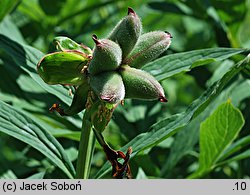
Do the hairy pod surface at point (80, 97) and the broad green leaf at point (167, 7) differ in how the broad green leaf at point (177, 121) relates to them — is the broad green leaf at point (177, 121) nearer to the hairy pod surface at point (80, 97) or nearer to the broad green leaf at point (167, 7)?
the hairy pod surface at point (80, 97)

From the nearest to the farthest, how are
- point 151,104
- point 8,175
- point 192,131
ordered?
point 8,175 → point 192,131 → point 151,104

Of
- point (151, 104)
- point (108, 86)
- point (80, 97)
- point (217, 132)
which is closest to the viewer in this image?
point (108, 86)

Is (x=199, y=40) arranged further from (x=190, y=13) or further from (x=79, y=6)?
(x=79, y=6)

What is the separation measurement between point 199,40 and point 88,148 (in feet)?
5.27

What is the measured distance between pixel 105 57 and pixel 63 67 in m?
0.12

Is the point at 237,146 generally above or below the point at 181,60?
below

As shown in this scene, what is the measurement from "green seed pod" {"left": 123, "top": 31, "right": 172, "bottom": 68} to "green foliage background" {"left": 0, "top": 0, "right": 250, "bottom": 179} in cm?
21

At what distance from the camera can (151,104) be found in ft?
7.84

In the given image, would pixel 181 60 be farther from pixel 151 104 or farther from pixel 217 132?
pixel 151 104

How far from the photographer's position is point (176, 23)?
11.5 ft

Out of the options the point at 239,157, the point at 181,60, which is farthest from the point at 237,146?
the point at 181,60

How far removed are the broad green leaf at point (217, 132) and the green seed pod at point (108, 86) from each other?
0.54 m

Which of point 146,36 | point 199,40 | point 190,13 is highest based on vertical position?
point 146,36

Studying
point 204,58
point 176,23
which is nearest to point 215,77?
point 204,58
